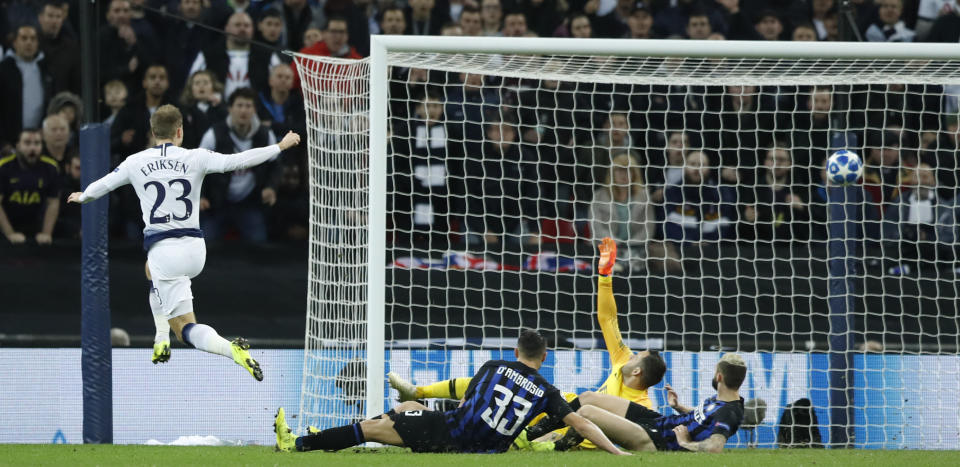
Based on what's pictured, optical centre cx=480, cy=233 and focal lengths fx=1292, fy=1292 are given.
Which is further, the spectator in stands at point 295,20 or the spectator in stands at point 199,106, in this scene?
the spectator in stands at point 295,20

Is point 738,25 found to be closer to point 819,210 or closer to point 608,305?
point 819,210

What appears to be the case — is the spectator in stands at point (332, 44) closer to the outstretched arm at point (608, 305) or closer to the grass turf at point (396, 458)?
the outstretched arm at point (608, 305)

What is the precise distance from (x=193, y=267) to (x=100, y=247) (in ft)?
5.28

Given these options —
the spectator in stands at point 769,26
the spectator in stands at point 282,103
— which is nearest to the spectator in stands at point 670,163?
the spectator in stands at point 769,26

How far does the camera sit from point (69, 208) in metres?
11.0

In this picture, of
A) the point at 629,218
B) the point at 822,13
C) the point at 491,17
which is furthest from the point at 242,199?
the point at 822,13

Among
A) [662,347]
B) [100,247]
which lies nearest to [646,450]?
[662,347]

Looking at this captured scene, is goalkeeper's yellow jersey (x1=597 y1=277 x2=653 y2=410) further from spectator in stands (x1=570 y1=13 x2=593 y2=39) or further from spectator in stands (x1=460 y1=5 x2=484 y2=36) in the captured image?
spectator in stands (x1=460 y1=5 x2=484 y2=36)

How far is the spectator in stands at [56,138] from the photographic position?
10.7 m

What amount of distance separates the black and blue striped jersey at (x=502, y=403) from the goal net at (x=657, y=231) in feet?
3.05

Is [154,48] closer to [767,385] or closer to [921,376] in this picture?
[767,385]

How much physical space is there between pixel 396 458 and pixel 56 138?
515 cm

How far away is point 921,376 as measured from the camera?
9867mm

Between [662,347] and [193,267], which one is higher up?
[193,267]
